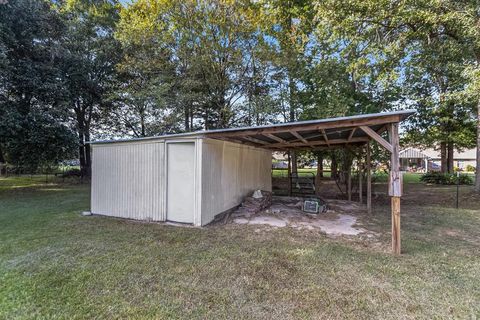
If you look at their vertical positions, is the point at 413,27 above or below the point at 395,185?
above

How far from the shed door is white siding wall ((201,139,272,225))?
0.31m

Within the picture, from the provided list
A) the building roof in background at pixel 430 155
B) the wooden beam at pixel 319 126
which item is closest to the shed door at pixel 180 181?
the wooden beam at pixel 319 126

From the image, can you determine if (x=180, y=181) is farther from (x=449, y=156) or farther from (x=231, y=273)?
(x=449, y=156)

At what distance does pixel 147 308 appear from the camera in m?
2.21

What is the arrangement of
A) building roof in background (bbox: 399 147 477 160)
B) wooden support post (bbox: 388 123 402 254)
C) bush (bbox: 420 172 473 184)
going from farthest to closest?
building roof in background (bbox: 399 147 477 160) < bush (bbox: 420 172 473 184) < wooden support post (bbox: 388 123 402 254)

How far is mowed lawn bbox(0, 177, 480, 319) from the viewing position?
222 centimetres

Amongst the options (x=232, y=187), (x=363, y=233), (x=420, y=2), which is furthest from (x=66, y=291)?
(x=420, y=2)

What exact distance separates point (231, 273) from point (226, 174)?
3.22 metres

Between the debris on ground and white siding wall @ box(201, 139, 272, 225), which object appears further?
the debris on ground

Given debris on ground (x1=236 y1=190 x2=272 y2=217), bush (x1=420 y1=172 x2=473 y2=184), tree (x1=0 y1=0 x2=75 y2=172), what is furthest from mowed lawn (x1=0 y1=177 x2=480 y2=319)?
bush (x1=420 y1=172 x2=473 y2=184)

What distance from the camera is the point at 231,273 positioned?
2.89m

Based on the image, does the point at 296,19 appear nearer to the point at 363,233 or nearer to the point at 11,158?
the point at 363,233

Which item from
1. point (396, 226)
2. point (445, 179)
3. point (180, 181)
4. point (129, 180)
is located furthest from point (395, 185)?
point (445, 179)

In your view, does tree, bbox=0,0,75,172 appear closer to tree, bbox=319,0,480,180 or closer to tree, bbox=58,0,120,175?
tree, bbox=58,0,120,175
